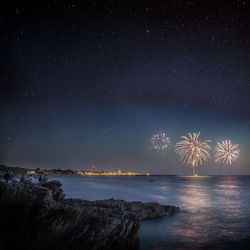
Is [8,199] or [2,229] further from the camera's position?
[8,199]

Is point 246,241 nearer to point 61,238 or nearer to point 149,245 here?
point 149,245

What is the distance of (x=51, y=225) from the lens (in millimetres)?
8750

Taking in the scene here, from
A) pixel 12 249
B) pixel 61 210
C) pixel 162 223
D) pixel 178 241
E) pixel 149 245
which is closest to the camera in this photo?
pixel 12 249

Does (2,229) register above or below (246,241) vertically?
above

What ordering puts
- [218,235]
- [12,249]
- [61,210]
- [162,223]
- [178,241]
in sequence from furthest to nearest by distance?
[162,223] < [218,235] < [178,241] < [61,210] < [12,249]

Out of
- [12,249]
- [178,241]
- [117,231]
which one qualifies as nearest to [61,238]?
[12,249]

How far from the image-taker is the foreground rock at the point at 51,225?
27.3 ft

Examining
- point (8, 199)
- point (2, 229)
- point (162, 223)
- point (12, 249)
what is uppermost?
point (8, 199)

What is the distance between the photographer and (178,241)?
1297cm

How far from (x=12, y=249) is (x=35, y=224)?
104 cm

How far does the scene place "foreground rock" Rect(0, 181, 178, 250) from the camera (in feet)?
27.3

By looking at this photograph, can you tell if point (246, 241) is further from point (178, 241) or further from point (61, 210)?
point (61, 210)

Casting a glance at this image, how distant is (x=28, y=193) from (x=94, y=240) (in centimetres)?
351

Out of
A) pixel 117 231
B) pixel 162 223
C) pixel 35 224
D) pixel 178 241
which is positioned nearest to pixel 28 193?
pixel 35 224
